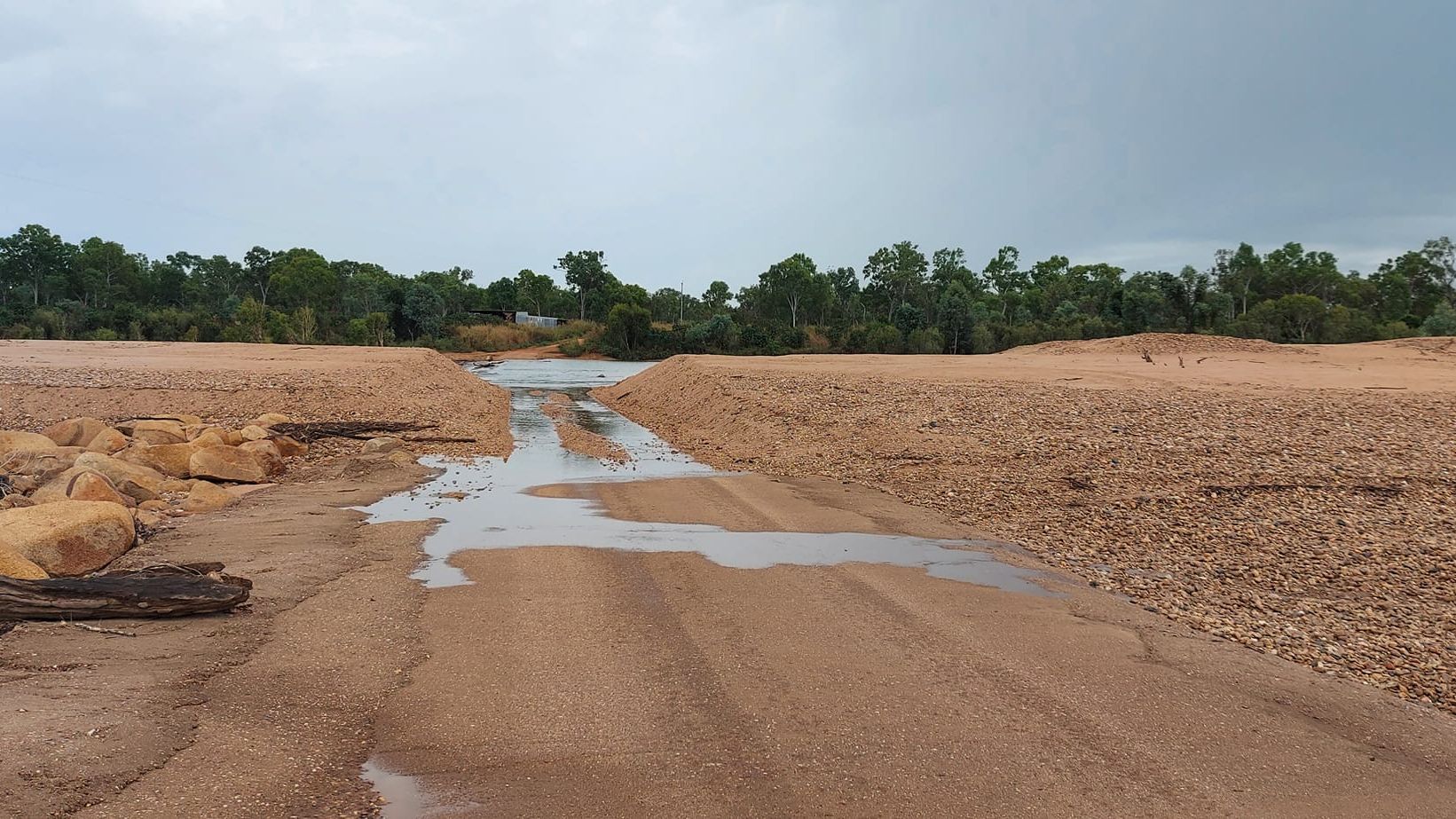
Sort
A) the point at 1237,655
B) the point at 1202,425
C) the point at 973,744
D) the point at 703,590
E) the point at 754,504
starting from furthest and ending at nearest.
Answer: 1. the point at 1202,425
2. the point at 754,504
3. the point at 703,590
4. the point at 1237,655
5. the point at 973,744

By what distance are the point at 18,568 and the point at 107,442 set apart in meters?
8.93

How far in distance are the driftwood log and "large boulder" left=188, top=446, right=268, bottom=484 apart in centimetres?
628

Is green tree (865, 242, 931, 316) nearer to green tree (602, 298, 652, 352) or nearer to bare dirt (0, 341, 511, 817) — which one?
green tree (602, 298, 652, 352)

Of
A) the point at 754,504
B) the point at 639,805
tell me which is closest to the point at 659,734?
the point at 639,805

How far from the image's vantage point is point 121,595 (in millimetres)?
5734

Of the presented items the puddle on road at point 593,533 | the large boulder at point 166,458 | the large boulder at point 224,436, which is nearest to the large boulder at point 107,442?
the large boulder at point 224,436

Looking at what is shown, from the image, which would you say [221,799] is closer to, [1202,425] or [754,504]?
[754,504]

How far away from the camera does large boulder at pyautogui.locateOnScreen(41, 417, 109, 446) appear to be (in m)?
13.7

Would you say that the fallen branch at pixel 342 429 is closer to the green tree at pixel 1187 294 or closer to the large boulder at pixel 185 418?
the large boulder at pixel 185 418

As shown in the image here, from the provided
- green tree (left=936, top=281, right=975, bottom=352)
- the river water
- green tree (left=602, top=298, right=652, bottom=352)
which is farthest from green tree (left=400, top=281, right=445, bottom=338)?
the river water

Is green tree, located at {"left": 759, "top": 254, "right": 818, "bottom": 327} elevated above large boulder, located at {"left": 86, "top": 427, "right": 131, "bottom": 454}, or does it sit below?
above

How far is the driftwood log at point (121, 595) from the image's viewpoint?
216 inches

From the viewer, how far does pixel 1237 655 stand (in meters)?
5.86

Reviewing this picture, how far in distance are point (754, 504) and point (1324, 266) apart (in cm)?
7562
